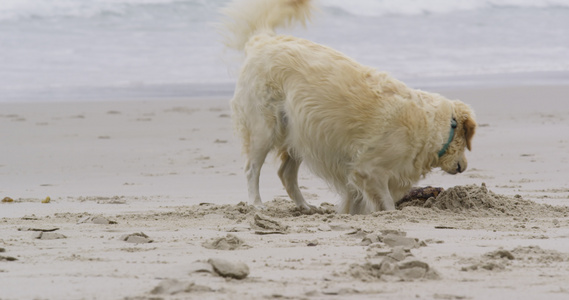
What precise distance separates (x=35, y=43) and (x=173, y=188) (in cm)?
1102

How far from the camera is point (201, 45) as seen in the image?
17.9 metres

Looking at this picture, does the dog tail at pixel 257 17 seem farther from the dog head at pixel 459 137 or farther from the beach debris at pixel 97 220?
Result: the beach debris at pixel 97 220

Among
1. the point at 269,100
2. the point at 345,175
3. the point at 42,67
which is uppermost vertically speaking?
the point at 269,100

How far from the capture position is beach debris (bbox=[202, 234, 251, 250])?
→ 4279 millimetres

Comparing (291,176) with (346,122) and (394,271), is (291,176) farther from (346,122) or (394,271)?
(394,271)

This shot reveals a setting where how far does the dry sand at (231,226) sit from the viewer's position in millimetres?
3418

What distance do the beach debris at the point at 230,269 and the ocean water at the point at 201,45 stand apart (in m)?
8.65

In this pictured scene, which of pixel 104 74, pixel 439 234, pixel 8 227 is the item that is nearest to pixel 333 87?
pixel 439 234

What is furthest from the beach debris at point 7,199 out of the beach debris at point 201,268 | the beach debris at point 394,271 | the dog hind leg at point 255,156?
the beach debris at point 394,271

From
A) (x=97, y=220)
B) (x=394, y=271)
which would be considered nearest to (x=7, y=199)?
(x=97, y=220)

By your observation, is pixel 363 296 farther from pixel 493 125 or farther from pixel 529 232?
pixel 493 125

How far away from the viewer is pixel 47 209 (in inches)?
240

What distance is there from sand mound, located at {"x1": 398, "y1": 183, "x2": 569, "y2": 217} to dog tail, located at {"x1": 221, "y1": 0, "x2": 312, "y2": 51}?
76.5 inches

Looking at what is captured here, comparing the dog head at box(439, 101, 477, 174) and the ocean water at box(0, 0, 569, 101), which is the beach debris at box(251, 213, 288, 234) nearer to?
the dog head at box(439, 101, 477, 174)
